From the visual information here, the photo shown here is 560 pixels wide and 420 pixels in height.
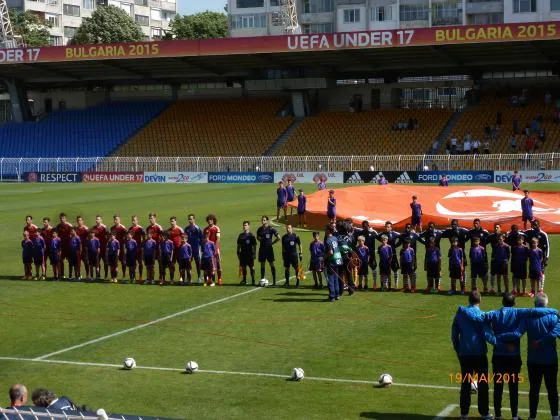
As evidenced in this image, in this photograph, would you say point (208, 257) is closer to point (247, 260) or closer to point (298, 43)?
point (247, 260)

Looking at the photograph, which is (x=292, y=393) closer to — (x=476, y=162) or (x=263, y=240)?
(x=263, y=240)

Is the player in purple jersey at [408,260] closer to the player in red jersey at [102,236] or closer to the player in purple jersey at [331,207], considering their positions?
the player in red jersey at [102,236]

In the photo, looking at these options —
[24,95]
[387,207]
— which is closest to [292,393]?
[387,207]

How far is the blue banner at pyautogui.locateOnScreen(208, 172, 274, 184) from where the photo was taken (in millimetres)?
56562

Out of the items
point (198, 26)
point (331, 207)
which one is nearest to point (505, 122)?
point (331, 207)

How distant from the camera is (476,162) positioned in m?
52.0

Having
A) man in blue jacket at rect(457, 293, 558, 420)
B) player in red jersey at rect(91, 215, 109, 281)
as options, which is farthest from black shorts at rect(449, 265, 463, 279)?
man in blue jacket at rect(457, 293, 558, 420)

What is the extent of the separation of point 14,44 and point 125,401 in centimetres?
6804

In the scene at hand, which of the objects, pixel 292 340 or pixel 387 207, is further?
pixel 387 207

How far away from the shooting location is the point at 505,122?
193ft

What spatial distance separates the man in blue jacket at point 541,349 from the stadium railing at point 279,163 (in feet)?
134

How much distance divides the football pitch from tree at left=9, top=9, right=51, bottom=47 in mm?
76783

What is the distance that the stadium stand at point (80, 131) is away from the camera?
67.2 metres

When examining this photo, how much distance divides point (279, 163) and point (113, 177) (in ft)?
36.3
